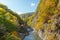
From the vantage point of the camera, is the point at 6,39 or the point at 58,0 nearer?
the point at 6,39

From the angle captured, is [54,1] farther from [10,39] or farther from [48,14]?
[10,39]

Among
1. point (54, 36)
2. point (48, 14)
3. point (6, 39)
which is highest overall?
point (48, 14)

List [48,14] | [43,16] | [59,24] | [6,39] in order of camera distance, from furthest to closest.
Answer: [43,16], [48,14], [59,24], [6,39]

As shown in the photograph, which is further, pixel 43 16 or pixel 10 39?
pixel 43 16

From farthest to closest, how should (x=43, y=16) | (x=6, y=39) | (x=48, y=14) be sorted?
(x=43, y=16), (x=48, y=14), (x=6, y=39)

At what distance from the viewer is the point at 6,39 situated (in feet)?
83.3

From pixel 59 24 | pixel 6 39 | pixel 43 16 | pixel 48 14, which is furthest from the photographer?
pixel 43 16

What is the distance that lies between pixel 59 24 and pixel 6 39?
20.0 meters

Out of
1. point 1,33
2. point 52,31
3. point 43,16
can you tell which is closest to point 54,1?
point 43,16

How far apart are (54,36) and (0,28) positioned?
20.1 m

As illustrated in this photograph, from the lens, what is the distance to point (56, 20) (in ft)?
147

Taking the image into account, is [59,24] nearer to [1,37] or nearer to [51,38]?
[51,38]

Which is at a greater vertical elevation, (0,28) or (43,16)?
(43,16)

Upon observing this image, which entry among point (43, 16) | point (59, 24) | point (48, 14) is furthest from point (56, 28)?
point (43, 16)
